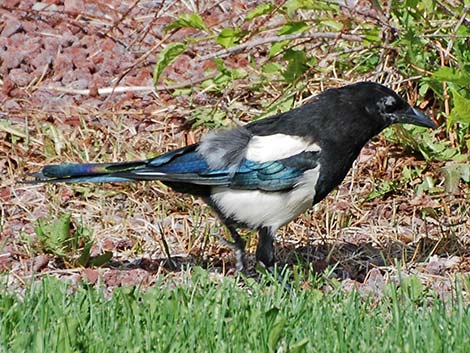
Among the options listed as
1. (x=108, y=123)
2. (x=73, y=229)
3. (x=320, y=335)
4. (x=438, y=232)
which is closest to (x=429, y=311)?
(x=320, y=335)

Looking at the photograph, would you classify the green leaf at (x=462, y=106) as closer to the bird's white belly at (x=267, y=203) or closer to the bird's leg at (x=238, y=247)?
the bird's white belly at (x=267, y=203)

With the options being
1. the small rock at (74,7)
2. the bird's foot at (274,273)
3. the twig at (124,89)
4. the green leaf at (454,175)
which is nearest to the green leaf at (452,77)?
the green leaf at (454,175)

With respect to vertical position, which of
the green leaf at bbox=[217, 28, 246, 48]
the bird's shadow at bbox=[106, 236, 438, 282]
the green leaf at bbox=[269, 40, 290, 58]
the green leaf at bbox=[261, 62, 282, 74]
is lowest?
the bird's shadow at bbox=[106, 236, 438, 282]

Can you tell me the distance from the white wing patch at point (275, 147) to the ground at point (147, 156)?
24.0 inches

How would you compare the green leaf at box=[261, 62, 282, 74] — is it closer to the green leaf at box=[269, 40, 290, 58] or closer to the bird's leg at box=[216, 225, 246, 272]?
the green leaf at box=[269, 40, 290, 58]

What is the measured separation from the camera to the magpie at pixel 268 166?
5.64 m

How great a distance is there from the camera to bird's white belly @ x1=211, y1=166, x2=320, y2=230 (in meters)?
5.62

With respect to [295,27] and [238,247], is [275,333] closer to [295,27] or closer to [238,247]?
[238,247]

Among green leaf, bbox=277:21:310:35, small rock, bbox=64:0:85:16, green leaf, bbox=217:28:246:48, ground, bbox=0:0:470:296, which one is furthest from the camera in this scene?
small rock, bbox=64:0:85:16

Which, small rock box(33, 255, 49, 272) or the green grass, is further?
small rock box(33, 255, 49, 272)

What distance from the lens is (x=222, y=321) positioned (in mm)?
4457

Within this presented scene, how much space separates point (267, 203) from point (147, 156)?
4.76 feet

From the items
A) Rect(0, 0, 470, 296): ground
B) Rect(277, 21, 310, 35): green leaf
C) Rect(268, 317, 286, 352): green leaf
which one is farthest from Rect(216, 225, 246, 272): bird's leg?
Rect(268, 317, 286, 352): green leaf

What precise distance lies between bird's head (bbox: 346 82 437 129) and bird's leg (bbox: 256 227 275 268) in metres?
0.76
